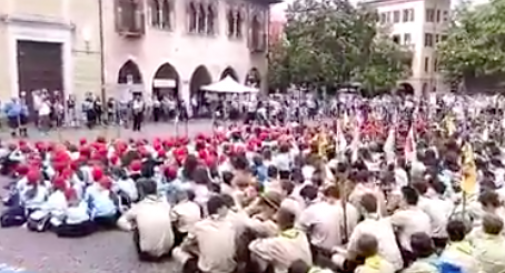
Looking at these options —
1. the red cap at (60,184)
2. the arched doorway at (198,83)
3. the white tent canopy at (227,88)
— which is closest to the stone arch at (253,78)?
the arched doorway at (198,83)

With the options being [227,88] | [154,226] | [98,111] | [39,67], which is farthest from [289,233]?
[227,88]

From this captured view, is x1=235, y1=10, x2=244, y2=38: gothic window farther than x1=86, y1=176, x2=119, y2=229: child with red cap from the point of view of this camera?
Yes

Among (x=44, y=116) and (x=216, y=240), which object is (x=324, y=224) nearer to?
(x=216, y=240)

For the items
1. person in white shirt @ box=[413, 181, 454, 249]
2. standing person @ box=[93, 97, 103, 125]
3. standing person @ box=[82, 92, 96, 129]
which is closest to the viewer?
person in white shirt @ box=[413, 181, 454, 249]

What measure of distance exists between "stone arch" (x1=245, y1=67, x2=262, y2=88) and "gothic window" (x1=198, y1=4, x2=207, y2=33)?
4742mm

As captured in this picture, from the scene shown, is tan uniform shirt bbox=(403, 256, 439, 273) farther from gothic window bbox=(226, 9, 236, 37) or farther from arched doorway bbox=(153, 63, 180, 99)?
gothic window bbox=(226, 9, 236, 37)

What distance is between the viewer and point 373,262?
5.64 meters

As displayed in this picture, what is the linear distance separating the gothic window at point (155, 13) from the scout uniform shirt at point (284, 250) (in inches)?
1083

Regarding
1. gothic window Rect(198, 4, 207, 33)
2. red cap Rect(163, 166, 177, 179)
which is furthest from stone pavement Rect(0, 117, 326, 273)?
gothic window Rect(198, 4, 207, 33)

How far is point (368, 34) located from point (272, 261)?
40702 mm

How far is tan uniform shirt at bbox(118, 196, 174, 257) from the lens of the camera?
8258mm

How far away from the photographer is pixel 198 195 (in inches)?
350

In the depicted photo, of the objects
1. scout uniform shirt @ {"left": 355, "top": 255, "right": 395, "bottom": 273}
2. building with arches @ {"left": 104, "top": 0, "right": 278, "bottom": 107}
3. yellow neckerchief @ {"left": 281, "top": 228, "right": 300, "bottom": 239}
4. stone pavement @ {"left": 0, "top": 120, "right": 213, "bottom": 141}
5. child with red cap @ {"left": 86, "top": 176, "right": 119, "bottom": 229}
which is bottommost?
stone pavement @ {"left": 0, "top": 120, "right": 213, "bottom": 141}

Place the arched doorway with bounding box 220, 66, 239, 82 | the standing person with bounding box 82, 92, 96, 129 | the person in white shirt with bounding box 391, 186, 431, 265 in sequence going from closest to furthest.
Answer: the person in white shirt with bounding box 391, 186, 431, 265 < the standing person with bounding box 82, 92, 96, 129 < the arched doorway with bounding box 220, 66, 239, 82
